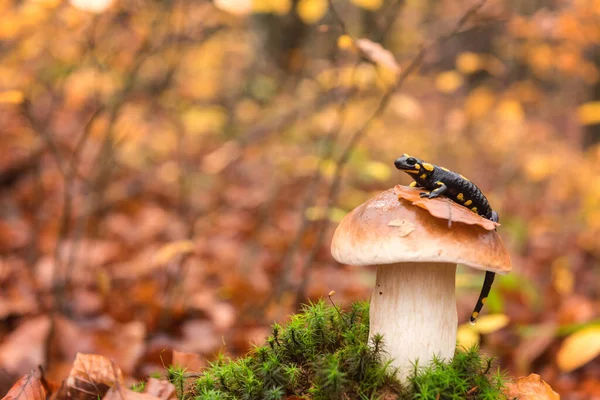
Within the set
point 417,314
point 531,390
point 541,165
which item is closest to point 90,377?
point 417,314

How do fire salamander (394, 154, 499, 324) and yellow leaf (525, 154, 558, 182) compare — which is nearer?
fire salamander (394, 154, 499, 324)

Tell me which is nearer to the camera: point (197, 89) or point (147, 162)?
point (197, 89)

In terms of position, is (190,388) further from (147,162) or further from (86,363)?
(147,162)

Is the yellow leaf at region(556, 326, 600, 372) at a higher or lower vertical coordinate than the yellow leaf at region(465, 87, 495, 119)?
lower

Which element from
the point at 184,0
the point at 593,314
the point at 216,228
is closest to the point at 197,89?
the point at 216,228

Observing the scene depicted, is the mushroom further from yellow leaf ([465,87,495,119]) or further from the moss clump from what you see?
yellow leaf ([465,87,495,119])

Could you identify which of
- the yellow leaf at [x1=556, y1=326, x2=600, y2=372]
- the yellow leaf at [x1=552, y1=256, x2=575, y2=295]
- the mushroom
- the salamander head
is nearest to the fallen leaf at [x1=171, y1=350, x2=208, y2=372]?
the mushroom
